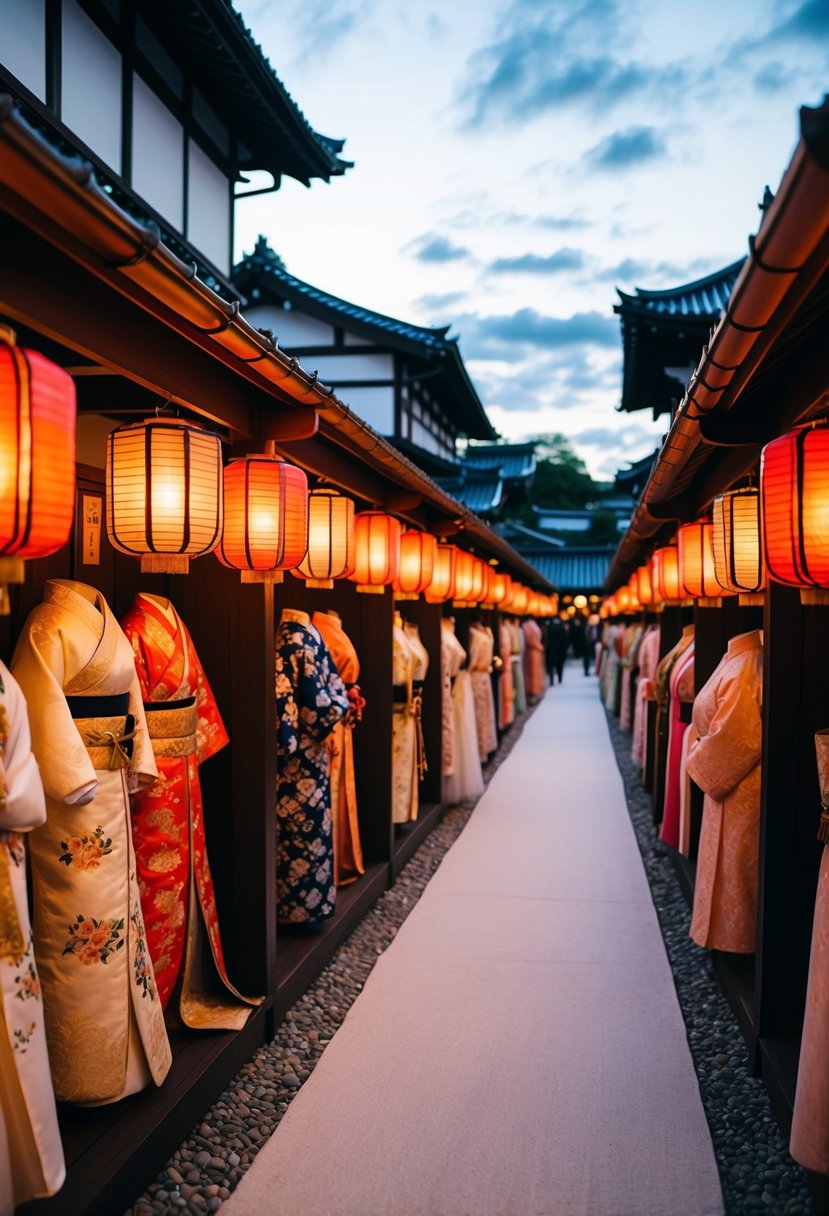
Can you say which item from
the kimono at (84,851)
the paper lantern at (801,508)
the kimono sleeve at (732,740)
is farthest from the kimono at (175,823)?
the kimono sleeve at (732,740)

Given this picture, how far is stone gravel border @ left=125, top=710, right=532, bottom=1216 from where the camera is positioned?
3598mm

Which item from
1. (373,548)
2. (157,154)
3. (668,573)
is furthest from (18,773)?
(157,154)

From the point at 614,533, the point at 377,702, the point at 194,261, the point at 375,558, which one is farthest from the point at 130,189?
the point at 614,533

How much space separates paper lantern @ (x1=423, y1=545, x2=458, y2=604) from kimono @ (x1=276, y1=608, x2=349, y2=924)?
380 cm

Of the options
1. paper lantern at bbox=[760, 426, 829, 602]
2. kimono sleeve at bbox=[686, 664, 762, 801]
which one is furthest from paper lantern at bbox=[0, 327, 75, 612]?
kimono sleeve at bbox=[686, 664, 762, 801]

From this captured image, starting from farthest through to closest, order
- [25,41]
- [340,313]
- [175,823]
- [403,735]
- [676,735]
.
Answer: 1. [340,313]
2. [403,735]
3. [676,735]
4. [25,41]
5. [175,823]

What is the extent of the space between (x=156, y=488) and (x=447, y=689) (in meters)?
7.64

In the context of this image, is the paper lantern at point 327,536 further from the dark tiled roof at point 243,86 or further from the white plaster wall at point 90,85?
the dark tiled roof at point 243,86

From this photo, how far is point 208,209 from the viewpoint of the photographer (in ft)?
31.5

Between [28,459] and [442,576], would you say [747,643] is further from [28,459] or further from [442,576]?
[442,576]

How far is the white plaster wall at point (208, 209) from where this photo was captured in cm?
916

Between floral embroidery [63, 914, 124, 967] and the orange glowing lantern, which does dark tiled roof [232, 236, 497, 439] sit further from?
floral embroidery [63, 914, 124, 967]

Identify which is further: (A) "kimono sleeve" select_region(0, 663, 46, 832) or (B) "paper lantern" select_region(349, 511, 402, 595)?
(B) "paper lantern" select_region(349, 511, 402, 595)

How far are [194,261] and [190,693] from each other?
6.08m
